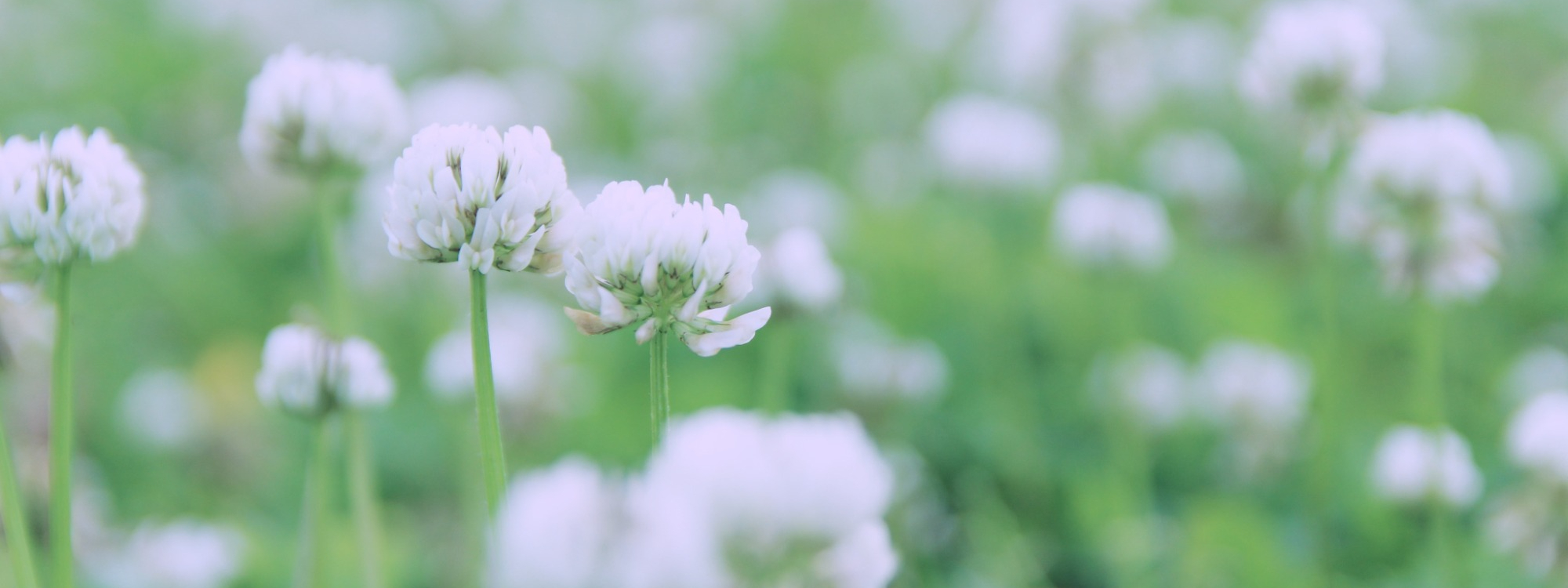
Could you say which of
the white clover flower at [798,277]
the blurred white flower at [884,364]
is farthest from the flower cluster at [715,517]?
the blurred white flower at [884,364]

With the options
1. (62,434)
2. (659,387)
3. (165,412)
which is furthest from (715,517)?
(165,412)

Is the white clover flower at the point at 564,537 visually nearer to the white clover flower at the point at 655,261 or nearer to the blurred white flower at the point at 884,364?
the white clover flower at the point at 655,261

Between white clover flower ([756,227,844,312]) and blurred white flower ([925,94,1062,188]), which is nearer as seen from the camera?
white clover flower ([756,227,844,312])

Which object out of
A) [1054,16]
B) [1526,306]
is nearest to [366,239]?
[1054,16]

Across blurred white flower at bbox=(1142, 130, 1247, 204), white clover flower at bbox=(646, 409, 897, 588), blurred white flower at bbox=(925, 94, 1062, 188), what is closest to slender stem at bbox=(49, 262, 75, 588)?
white clover flower at bbox=(646, 409, 897, 588)

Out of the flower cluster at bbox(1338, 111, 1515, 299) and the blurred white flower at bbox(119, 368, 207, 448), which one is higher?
the blurred white flower at bbox(119, 368, 207, 448)

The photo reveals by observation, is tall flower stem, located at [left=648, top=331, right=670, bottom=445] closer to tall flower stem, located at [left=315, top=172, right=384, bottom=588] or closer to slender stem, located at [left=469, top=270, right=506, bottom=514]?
slender stem, located at [left=469, top=270, right=506, bottom=514]
